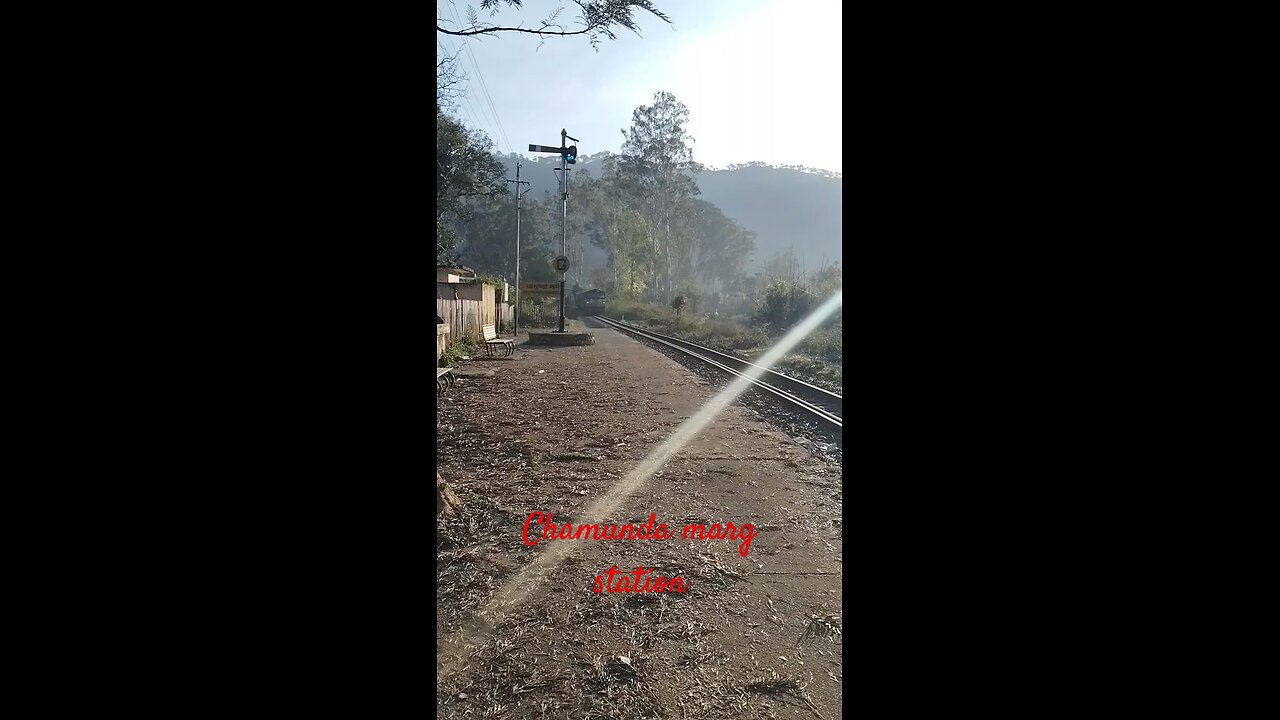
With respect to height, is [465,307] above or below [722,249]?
below

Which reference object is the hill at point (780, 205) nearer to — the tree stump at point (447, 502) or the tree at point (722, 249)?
the tree at point (722, 249)

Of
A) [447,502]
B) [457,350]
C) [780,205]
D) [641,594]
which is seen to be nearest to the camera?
[641,594]

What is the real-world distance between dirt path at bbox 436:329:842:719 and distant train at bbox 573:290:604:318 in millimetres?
42999

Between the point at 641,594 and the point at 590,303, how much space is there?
47.5m

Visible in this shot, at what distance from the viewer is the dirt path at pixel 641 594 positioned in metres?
2.30

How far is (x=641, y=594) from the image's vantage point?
310 centimetres

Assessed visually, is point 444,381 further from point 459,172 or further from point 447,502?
point 459,172

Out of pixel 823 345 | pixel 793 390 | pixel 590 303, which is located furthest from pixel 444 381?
pixel 590 303

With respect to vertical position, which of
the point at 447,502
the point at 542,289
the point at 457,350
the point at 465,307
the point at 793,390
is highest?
the point at 542,289

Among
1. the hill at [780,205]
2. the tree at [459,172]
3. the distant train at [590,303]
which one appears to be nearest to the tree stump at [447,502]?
the tree at [459,172]

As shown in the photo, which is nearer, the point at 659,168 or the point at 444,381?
the point at 444,381
